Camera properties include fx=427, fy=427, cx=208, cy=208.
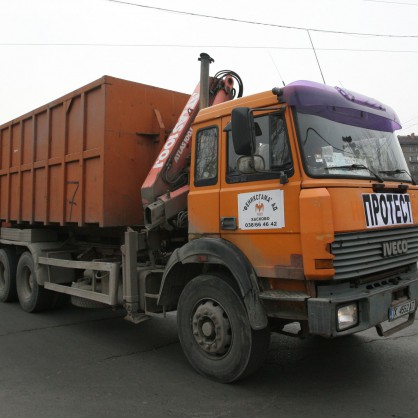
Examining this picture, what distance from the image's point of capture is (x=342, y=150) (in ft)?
12.5

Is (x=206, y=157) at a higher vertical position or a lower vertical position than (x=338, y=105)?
lower

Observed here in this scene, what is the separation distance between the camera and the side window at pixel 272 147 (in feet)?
12.2

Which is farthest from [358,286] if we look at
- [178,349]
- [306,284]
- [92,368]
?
[92,368]

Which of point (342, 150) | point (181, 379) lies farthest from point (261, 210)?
point (181, 379)

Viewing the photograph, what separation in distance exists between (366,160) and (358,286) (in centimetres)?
118

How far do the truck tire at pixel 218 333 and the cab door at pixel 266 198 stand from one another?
456mm

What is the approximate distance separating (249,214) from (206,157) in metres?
0.86

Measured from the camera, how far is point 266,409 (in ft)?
11.6

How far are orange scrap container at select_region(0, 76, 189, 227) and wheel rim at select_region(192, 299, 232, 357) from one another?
1897mm

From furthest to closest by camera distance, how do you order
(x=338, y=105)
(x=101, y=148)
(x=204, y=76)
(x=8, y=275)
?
(x=8, y=275)
(x=101, y=148)
(x=204, y=76)
(x=338, y=105)

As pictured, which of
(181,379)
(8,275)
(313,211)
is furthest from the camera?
(8,275)

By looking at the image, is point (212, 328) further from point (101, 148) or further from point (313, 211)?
point (101, 148)

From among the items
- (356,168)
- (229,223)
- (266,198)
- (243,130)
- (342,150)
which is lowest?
(229,223)

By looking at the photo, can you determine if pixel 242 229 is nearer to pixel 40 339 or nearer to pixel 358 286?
pixel 358 286
